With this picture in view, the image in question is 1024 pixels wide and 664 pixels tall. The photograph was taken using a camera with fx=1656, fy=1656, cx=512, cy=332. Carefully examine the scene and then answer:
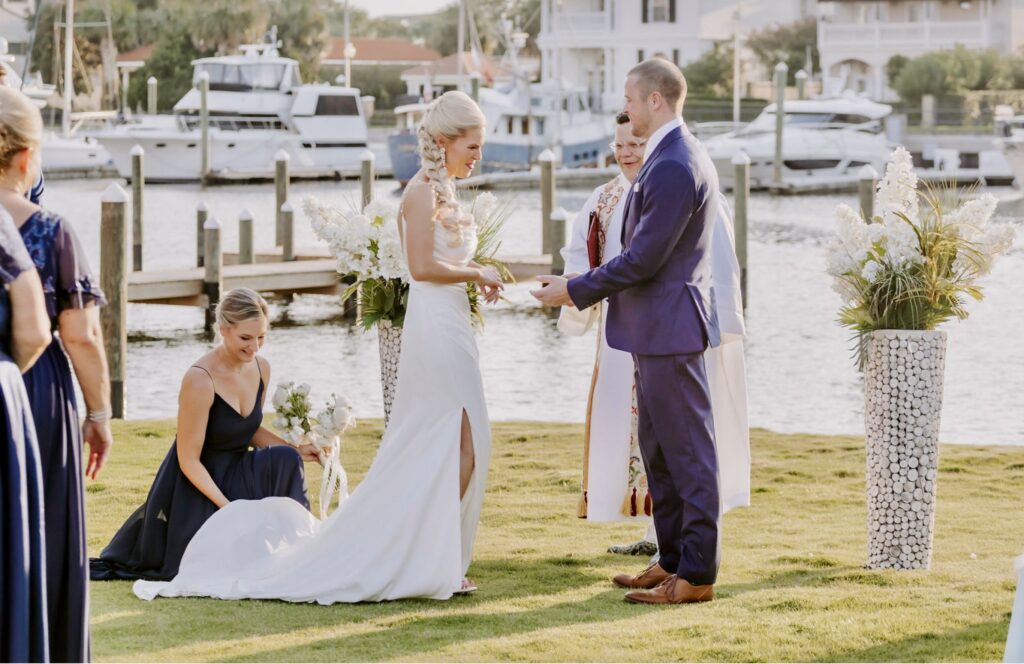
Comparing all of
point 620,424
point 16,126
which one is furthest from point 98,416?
point 620,424

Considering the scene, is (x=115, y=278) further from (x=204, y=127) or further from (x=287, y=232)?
(x=204, y=127)

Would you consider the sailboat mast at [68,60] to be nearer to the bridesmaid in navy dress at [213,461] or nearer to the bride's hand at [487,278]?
the bridesmaid in navy dress at [213,461]

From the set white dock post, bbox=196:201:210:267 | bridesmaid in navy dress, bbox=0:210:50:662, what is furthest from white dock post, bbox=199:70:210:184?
bridesmaid in navy dress, bbox=0:210:50:662

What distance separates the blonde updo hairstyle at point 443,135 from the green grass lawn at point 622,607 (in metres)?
1.43

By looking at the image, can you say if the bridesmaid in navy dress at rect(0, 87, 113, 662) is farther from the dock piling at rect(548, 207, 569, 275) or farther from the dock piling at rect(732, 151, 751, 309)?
the dock piling at rect(732, 151, 751, 309)

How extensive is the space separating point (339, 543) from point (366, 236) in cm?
232

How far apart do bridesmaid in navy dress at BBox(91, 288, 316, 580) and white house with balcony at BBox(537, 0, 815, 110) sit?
182 ft

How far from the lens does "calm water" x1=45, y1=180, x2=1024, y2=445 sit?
15867 mm

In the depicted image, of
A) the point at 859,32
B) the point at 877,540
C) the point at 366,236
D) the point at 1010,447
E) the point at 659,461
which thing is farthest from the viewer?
the point at 859,32

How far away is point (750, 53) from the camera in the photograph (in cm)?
6850

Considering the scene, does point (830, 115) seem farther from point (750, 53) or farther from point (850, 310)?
point (850, 310)

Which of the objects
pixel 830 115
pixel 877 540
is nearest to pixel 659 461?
pixel 877 540

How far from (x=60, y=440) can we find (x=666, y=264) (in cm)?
241

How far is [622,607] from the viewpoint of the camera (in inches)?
237
